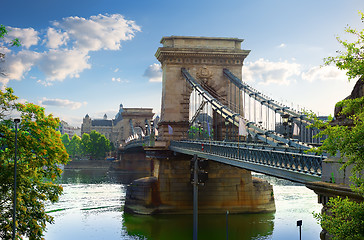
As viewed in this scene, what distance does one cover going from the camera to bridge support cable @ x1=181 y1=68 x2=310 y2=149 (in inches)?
982

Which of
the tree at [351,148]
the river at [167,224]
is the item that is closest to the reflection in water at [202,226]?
the river at [167,224]

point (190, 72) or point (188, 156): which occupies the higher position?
point (190, 72)

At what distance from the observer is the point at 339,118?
15.4m

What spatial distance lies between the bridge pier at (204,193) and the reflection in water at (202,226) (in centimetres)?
121

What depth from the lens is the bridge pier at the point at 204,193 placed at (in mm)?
46812

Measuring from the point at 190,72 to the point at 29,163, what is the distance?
36.0 metres

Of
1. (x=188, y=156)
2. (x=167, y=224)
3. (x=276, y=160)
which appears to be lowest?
(x=167, y=224)

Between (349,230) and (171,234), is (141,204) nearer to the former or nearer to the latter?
(171,234)

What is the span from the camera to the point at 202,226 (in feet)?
135

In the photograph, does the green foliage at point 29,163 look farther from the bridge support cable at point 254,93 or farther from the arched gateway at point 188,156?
the arched gateway at point 188,156

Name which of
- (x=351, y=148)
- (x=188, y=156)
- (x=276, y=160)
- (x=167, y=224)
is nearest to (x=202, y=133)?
(x=188, y=156)

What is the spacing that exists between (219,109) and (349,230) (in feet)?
98.4

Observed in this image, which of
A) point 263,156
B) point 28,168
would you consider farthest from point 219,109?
point 28,168

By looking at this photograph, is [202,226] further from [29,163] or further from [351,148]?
[351,148]
